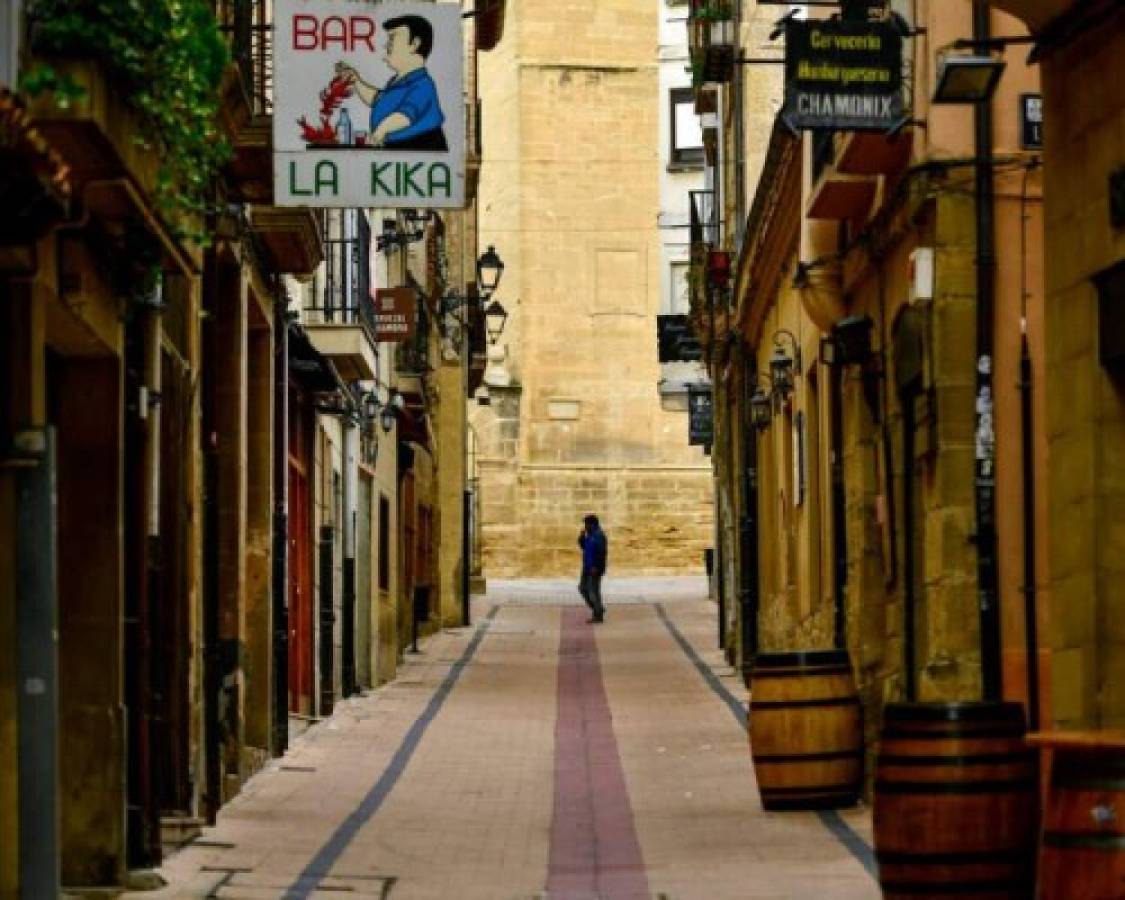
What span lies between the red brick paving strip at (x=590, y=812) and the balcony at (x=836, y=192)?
12.8 feet

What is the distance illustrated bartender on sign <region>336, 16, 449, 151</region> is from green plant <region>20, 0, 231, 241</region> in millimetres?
1365

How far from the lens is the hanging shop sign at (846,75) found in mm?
14391

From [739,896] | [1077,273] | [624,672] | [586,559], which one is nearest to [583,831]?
[739,896]

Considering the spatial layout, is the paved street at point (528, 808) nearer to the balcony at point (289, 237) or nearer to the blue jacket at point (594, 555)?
the balcony at point (289, 237)

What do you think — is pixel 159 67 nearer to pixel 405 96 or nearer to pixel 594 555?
pixel 405 96

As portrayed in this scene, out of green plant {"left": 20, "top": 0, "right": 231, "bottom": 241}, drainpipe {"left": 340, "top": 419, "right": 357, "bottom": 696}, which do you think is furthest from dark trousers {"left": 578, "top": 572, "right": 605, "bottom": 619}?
green plant {"left": 20, "top": 0, "right": 231, "bottom": 241}

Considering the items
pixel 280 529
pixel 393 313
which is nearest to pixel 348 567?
pixel 393 313

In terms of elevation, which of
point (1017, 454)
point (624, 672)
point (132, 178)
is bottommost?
point (624, 672)

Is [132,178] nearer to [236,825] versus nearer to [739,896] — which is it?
[739,896]

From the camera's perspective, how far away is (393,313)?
27562 mm

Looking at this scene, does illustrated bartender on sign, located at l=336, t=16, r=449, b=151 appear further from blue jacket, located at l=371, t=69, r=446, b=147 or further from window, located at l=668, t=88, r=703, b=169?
window, located at l=668, t=88, r=703, b=169

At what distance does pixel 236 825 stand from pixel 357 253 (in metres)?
10.6

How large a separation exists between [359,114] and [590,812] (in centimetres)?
474

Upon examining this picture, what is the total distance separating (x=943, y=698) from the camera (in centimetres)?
1390
